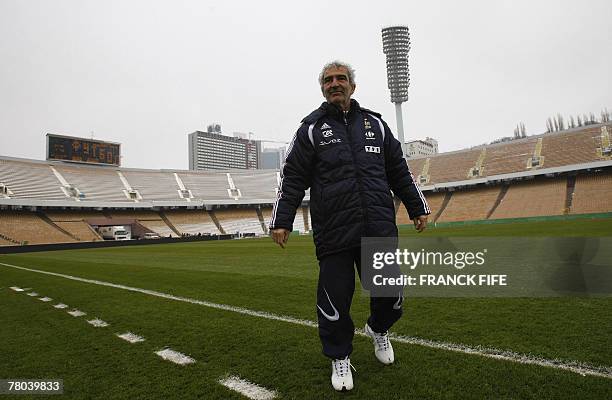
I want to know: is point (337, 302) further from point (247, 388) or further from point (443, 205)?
point (443, 205)

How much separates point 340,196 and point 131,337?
2.67 metres

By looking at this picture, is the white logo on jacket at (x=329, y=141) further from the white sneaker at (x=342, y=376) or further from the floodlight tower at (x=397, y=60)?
the floodlight tower at (x=397, y=60)

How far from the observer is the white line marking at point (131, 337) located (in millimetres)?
3732

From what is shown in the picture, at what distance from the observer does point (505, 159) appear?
50.0 meters

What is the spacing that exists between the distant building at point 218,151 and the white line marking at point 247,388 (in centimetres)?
17756

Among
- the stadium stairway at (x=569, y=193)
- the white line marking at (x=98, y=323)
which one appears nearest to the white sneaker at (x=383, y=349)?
the white line marking at (x=98, y=323)

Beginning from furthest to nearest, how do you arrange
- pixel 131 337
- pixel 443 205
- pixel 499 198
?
pixel 443 205
pixel 499 198
pixel 131 337

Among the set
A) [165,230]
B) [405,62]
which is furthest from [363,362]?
[405,62]

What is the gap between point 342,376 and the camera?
2.44 m

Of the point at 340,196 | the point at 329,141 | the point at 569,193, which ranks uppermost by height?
the point at 569,193

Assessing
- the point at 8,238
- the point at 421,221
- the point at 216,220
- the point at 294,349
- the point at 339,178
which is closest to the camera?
the point at 339,178

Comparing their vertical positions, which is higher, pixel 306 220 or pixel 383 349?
pixel 306 220

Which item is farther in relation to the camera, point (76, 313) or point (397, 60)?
point (397, 60)

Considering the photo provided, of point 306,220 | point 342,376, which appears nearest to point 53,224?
point 306,220
